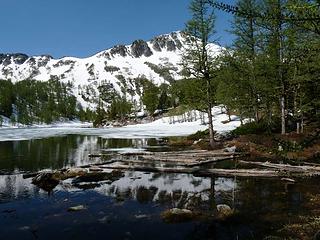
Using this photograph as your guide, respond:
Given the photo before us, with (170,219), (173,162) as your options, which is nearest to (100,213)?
(170,219)

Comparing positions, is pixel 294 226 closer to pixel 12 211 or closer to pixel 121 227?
pixel 121 227

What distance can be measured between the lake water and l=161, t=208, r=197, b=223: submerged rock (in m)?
0.31

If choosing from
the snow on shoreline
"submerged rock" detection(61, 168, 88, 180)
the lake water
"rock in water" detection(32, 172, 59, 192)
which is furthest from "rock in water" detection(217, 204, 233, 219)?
the snow on shoreline

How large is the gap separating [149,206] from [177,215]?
6.96 ft

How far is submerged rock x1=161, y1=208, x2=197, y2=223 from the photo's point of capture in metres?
13.2

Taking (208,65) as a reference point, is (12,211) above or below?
below

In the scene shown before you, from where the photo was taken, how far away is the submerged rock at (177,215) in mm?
13211

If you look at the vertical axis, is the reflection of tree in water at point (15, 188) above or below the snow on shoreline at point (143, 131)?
below

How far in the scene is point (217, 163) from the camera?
26047 millimetres

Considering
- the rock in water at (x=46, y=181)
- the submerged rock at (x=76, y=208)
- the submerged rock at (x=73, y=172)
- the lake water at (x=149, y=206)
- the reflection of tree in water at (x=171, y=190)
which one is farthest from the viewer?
the submerged rock at (x=73, y=172)

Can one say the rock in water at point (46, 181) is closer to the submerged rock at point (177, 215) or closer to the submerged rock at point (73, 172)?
the submerged rock at point (73, 172)

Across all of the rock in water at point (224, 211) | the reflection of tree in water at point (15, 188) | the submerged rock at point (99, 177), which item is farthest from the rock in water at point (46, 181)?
the rock in water at point (224, 211)

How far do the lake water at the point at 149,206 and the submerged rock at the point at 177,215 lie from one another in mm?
314

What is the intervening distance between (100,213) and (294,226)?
7358 mm
